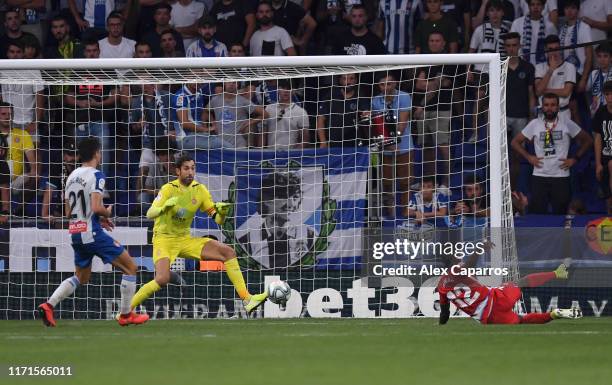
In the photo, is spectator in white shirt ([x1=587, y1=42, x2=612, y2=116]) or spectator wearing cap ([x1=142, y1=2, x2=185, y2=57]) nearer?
spectator in white shirt ([x1=587, y1=42, x2=612, y2=116])

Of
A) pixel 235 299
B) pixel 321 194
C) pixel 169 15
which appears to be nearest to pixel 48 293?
pixel 235 299

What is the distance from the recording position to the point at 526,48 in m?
20.2

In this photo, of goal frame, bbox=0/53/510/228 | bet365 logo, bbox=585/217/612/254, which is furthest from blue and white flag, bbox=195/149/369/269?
bet365 logo, bbox=585/217/612/254

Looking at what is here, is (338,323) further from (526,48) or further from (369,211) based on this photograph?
(526,48)

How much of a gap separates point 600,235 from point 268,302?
13.6ft

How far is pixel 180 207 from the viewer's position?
15547 millimetres

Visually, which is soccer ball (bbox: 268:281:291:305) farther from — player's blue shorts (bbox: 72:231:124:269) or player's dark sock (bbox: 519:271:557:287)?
player's dark sock (bbox: 519:271:557:287)

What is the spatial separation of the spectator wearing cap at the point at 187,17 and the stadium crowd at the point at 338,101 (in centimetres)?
2

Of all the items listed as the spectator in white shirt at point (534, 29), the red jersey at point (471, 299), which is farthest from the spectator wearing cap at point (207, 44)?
the red jersey at point (471, 299)

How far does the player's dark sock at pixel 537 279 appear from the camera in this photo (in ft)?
55.0

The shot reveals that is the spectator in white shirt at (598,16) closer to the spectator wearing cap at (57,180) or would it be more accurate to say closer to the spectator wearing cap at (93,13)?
the spectator wearing cap at (93,13)

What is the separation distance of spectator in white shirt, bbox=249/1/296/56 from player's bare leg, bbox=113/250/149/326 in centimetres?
593

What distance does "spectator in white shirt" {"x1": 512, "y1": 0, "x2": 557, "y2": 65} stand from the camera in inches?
794

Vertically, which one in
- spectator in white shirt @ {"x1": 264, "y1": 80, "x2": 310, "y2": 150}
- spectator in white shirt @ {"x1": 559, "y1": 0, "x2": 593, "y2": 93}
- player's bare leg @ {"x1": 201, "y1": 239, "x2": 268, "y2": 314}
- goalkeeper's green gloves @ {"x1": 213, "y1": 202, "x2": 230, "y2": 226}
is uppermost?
spectator in white shirt @ {"x1": 559, "y1": 0, "x2": 593, "y2": 93}
